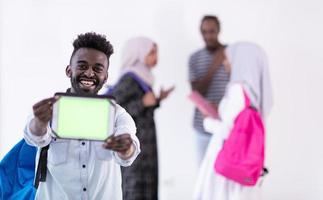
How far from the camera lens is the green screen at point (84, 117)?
0.50 metres

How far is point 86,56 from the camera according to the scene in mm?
555

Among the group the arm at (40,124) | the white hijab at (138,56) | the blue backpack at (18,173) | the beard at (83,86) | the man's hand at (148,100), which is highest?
the white hijab at (138,56)

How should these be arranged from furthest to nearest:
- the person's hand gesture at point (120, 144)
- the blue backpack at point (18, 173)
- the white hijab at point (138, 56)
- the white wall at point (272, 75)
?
1. the white wall at point (272, 75)
2. the white hijab at point (138, 56)
3. the blue backpack at point (18, 173)
4. the person's hand gesture at point (120, 144)

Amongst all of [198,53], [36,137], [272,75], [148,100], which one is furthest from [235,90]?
[36,137]

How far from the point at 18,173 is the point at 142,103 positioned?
1281mm

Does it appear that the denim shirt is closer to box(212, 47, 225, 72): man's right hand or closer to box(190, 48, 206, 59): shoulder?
box(212, 47, 225, 72): man's right hand

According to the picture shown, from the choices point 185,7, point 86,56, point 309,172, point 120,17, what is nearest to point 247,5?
point 185,7

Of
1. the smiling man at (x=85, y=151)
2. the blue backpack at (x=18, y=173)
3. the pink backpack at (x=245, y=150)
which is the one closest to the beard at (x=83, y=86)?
the smiling man at (x=85, y=151)

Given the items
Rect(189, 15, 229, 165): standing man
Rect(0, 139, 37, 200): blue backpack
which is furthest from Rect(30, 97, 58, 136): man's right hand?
Rect(189, 15, 229, 165): standing man

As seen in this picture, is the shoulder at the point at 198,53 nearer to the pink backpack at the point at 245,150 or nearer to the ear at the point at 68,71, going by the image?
the pink backpack at the point at 245,150

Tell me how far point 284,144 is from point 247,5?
801 mm

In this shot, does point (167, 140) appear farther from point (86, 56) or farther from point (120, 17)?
point (86, 56)

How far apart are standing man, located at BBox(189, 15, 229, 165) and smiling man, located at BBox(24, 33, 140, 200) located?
190cm

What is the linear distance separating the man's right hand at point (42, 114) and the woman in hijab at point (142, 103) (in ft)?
4.34
